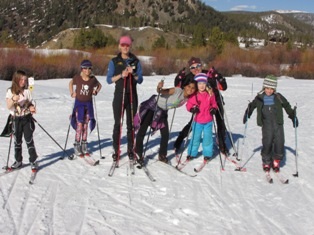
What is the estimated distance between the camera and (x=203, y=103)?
714cm

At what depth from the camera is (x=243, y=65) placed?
32844 mm

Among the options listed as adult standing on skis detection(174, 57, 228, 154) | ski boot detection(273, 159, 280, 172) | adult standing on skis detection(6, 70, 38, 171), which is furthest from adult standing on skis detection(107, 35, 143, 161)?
ski boot detection(273, 159, 280, 172)

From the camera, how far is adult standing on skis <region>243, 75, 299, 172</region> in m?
6.61

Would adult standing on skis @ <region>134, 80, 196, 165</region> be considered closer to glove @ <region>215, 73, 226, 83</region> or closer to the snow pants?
the snow pants

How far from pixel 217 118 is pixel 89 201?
10.9ft

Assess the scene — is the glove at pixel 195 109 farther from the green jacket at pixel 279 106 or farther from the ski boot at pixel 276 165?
the ski boot at pixel 276 165

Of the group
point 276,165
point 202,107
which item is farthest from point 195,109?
point 276,165

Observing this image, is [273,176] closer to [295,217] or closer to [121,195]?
[295,217]

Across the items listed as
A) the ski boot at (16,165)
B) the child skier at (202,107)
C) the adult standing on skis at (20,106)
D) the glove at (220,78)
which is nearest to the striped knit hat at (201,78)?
the child skier at (202,107)

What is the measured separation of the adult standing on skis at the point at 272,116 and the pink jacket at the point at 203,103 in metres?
0.77

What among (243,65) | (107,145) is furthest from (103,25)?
(107,145)

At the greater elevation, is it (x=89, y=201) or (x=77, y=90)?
(x=77, y=90)

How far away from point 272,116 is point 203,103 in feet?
4.05

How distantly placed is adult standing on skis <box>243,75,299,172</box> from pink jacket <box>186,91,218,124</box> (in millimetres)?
771
